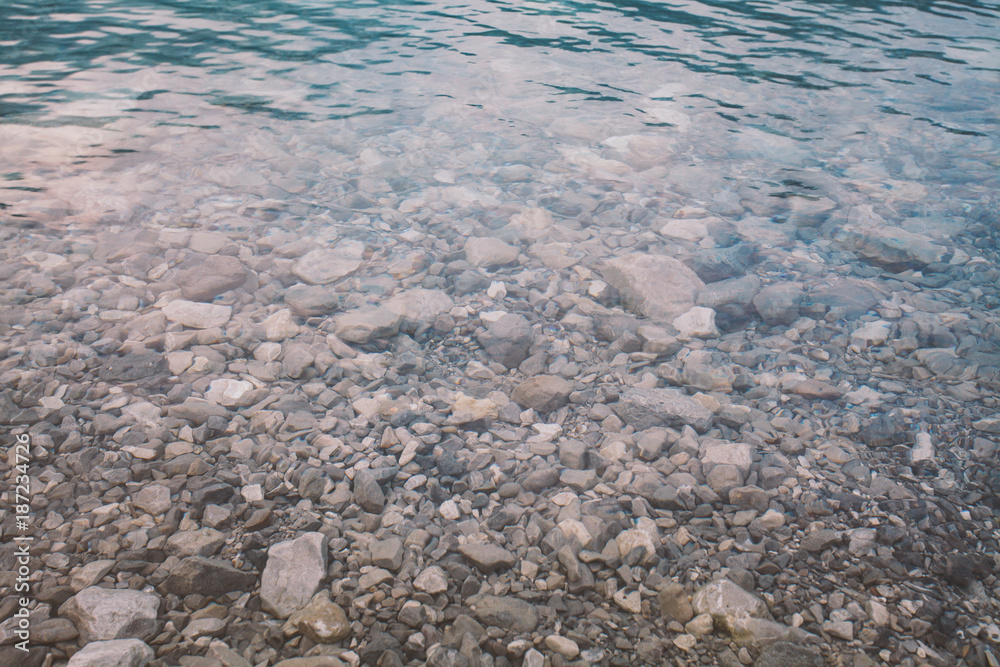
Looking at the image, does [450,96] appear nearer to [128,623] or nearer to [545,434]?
[545,434]

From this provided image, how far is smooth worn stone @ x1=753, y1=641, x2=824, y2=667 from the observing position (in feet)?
6.06

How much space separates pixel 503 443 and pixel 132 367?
6.63 feet

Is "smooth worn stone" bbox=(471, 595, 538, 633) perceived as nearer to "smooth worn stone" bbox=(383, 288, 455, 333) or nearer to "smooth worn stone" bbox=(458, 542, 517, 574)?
"smooth worn stone" bbox=(458, 542, 517, 574)

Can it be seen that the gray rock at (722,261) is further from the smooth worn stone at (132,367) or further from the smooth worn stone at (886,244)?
the smooth worn stone at (132,367)

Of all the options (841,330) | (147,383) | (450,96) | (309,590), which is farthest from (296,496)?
(450,96)

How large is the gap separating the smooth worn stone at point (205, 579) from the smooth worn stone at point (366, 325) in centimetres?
149

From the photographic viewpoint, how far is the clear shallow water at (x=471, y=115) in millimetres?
4781

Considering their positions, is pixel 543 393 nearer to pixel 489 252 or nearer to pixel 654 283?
pixel 654 283

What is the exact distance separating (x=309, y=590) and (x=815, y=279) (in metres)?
3.68

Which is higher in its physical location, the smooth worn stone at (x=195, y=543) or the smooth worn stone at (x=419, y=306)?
the smooth worn stone at (x=419, y=306)

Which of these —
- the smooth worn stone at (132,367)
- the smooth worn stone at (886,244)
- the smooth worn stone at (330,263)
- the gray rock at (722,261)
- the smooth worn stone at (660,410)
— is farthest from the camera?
the smooth worn stone at (886,244)

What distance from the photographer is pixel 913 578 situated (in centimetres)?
211

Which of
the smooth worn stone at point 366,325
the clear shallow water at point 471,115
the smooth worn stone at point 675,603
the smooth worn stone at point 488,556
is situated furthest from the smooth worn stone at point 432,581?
the clear shallow water at point 471,115

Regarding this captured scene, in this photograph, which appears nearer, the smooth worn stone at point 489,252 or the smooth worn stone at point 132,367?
the smooth worn stone at point 132,367
